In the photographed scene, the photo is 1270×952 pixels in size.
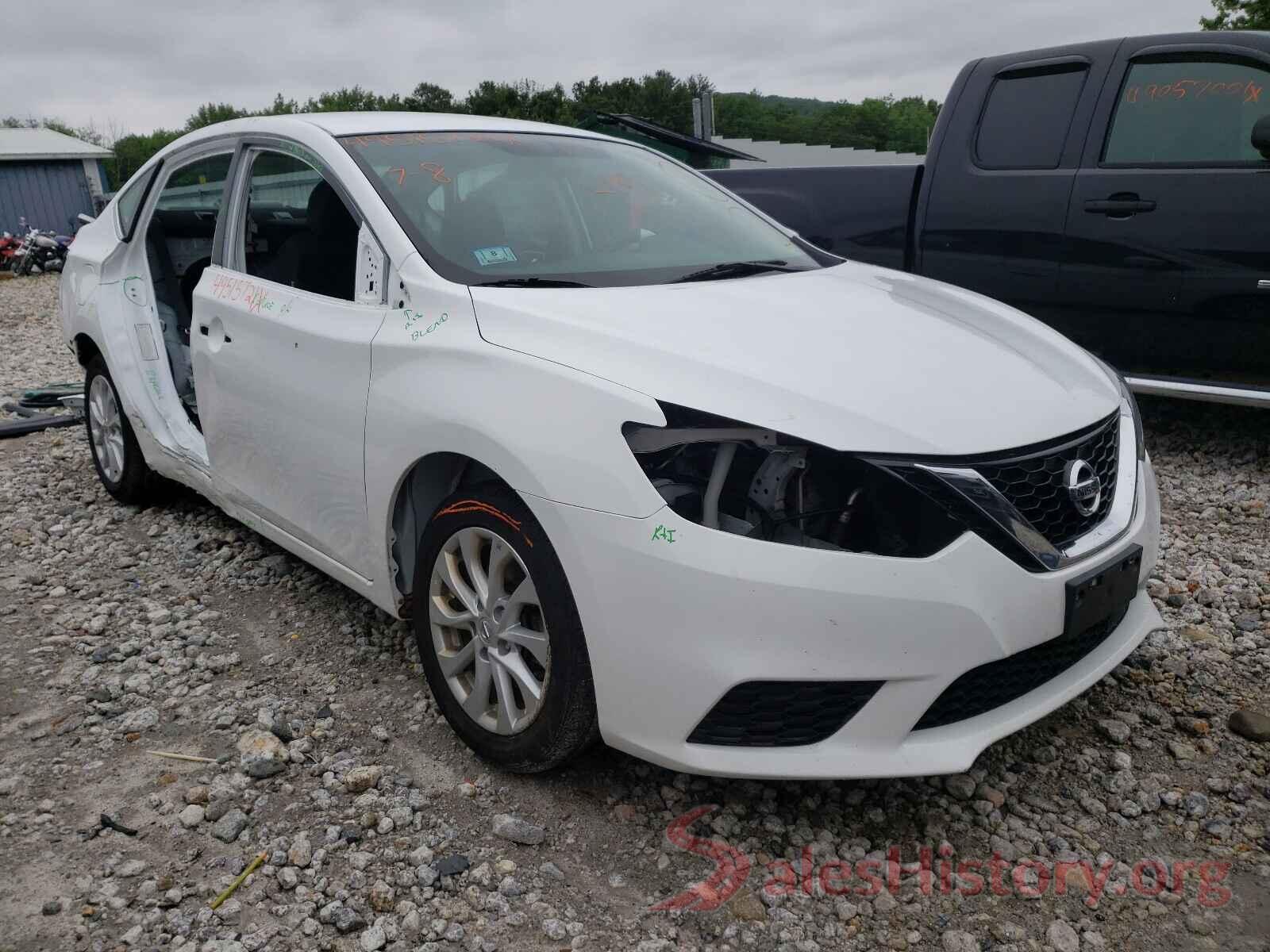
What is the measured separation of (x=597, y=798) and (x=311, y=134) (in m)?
2.15

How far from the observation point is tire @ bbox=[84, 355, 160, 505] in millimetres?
4562

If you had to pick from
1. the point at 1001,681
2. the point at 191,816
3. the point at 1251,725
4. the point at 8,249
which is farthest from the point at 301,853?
the point at 8,249

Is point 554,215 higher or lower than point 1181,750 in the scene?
higher

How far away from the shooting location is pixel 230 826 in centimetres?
245

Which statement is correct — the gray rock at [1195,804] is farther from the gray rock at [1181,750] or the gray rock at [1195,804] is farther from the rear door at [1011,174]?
the rear door at [1011,174]

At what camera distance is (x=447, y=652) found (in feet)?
8.73

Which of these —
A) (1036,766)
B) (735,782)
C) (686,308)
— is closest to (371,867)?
(735,782)

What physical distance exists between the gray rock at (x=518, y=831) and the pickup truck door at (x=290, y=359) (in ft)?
2.77

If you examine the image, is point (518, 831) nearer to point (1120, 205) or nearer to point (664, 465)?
point (664, 465)

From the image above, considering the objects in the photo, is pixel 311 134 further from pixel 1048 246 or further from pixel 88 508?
pixel 1048 246

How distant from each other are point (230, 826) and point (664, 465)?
1381 millimetres

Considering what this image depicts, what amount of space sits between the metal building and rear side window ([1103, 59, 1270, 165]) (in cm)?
2587

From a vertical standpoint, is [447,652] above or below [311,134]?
below

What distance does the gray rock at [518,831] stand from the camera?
238 cm
